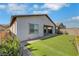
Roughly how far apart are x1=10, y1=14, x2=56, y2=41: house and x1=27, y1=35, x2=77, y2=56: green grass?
9 cm

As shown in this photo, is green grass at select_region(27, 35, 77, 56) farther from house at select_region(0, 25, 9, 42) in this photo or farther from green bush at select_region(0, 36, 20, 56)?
house at select_region(0, 25, 9, 42)

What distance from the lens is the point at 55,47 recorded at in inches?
129

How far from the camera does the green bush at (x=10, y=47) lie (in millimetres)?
3238

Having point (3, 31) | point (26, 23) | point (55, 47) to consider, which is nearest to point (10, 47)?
point (3, 31)

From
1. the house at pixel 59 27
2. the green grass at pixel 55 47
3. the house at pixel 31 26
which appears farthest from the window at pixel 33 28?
the house at pixel 59 27

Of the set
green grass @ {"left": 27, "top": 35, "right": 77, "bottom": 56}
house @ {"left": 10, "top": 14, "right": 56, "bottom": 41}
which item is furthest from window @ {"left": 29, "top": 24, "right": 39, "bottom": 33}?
green grass @ {"left": 27, "top": 35, "right": 77, "bottom": 56}

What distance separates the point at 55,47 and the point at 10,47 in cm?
54

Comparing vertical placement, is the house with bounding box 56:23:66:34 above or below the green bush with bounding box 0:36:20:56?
above

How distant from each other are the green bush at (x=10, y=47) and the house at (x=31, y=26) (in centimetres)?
8

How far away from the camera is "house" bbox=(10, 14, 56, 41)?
326 cm

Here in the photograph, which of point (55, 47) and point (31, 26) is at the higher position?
point (31, 26)

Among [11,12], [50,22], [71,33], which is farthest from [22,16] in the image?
[71,33]

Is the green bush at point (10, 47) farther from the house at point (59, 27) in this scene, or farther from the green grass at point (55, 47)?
the house at point (59, 27)

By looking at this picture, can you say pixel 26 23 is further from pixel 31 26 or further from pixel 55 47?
pixel 55 47
